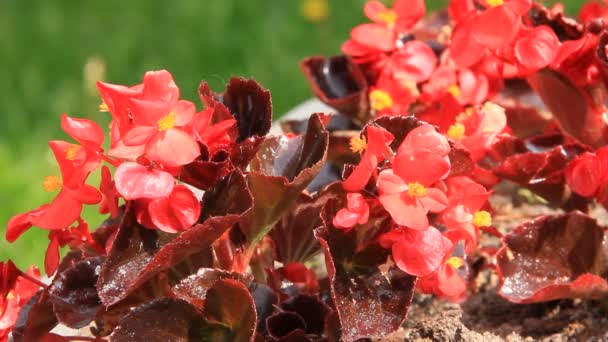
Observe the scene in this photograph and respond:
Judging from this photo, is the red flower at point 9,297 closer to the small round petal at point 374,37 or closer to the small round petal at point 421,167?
the small round petal at point 421,167

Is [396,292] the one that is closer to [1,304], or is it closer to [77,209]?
[77,209]

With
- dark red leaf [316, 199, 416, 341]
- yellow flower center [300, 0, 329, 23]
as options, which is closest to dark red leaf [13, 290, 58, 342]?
dark red leaf [316, 199, 416, 341]

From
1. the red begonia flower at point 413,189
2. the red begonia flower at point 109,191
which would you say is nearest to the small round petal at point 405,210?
the red begonia flower at point 413,189

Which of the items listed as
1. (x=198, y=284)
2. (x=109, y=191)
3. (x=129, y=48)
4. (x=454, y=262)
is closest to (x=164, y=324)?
(x=198, y=284)

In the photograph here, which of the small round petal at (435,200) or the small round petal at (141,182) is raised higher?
the small round petal at (141,182)

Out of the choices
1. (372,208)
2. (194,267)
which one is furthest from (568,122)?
(194,267)
